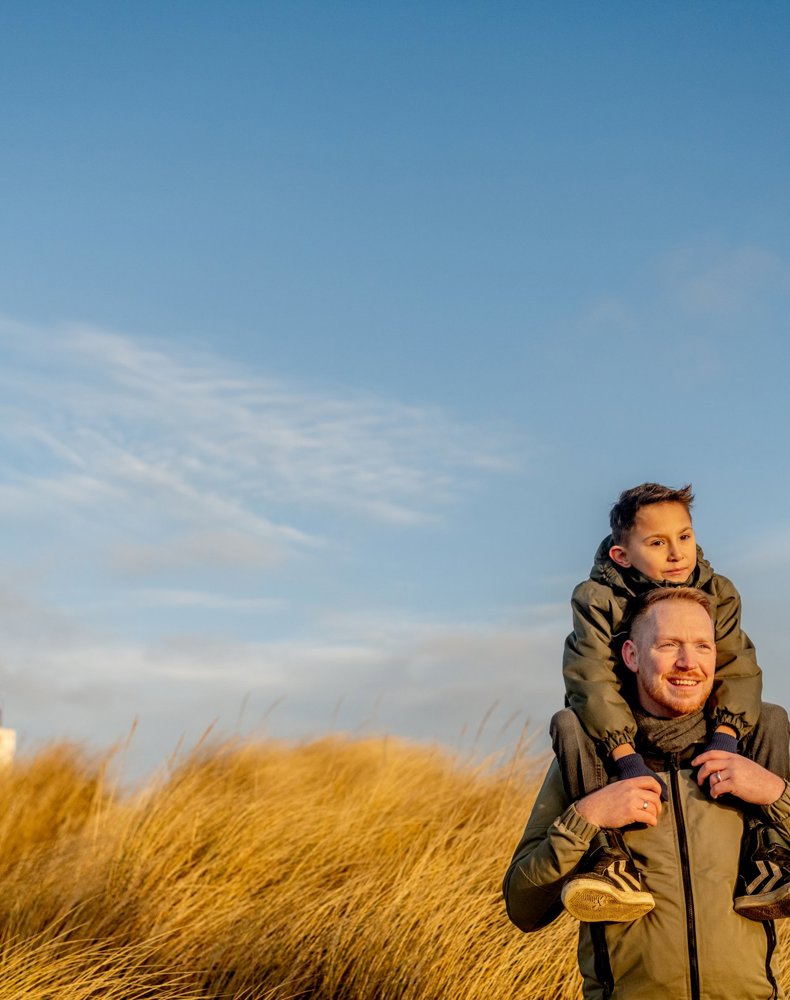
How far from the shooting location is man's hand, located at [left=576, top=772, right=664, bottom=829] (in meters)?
2.62

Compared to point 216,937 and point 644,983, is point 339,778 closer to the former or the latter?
point 216,937

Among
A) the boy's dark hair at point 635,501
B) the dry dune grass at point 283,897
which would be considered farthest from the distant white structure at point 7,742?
the boy's dark hair at point 635,501

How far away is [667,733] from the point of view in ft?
→ 9.31

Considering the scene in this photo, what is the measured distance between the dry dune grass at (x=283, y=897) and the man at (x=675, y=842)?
2.04 meters

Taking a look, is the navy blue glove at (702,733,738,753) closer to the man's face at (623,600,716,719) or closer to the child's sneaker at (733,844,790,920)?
the man's face at (623,600,716,719)

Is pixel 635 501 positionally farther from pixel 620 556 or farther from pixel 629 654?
pixel 629 654

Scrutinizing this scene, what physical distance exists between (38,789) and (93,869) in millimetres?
3831

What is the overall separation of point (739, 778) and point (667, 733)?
0.23m

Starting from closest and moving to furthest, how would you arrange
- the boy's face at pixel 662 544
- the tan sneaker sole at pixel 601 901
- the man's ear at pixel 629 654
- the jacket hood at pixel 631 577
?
the tan sneaker sole at pixel 601 901, the man's ear at pixel 629 654, the jacket hood at pixel 631 577, the boy's face at pixel 662 544

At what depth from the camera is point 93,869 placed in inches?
235

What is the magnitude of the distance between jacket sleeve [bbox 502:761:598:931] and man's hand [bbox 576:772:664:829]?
0.11 ft

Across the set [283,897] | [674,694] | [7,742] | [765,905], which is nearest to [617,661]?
[674,694]

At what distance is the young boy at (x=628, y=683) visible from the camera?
2.59m

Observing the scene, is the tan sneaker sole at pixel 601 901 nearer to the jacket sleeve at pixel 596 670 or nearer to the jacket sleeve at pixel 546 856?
the jacket sleeve at pixel 546 856
